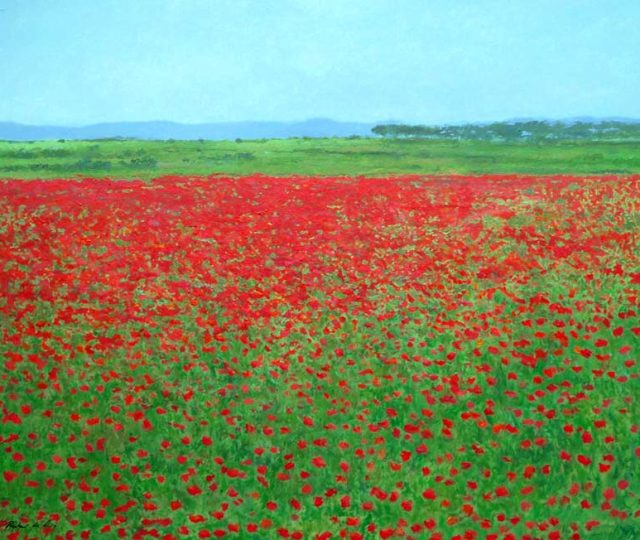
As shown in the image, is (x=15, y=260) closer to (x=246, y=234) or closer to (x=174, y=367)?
(x=246, y=234)

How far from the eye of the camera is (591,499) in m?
5.82

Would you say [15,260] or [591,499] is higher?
[15,260]

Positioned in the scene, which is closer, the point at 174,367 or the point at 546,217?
the point at 174,367

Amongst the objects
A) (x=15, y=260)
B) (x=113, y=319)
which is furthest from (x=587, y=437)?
(x=15, y=260)

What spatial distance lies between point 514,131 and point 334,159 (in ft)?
52.9

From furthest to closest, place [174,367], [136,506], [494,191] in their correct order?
[494,191] → [174,367] → [136,506]

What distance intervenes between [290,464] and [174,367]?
2550 mm

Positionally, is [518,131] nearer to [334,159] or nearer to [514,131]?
[514,131]
